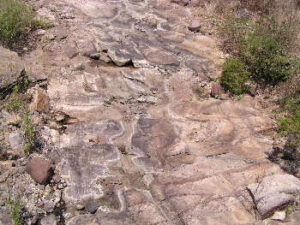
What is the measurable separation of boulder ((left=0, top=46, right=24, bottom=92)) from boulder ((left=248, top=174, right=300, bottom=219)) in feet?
8.58

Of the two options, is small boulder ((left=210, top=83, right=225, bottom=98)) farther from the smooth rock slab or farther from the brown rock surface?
the smooth rock slab

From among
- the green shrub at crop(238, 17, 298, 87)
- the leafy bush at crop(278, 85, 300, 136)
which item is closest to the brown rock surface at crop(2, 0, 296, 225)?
the leafy bush at crop(278, 85, 300, 136)

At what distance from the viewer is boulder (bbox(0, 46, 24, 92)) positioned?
384 cm

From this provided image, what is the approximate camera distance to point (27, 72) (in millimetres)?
4227

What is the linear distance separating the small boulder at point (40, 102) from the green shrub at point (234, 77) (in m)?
2.12

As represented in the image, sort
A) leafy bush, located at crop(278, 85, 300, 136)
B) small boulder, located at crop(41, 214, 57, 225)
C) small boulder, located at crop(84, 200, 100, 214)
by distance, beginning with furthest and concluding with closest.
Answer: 1. leafy bush, located at crop(278, 85, 300, 136)
2. small boulder, located at crop(84, 200, 100, 214)
3. small boulder, located at crop(41, 214, 57, 225)

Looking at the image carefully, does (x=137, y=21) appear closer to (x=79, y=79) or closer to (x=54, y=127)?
(x=79, y=79)

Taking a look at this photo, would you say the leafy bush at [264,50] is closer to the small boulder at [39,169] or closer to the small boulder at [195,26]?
the small boulder at [195,26]

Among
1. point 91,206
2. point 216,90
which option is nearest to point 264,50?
point 216,90

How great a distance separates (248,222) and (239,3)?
442 cm

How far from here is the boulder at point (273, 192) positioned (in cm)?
291

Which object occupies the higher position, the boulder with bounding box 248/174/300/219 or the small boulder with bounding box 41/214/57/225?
the boulder with bounding box 248/174/300/219

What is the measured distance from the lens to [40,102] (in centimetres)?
382

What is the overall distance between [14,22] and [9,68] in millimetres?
967
